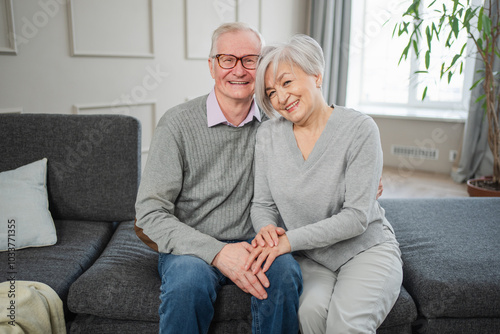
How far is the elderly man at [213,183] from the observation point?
4.29 ft

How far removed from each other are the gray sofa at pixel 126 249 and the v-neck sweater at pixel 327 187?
0.24m

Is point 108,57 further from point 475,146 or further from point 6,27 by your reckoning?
point 475,146

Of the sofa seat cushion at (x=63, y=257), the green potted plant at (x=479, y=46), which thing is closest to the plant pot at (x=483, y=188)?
the green potted plant at (x=479, y=46)

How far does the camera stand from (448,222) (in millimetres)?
1820

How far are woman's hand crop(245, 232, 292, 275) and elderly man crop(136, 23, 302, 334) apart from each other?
0.02 metres

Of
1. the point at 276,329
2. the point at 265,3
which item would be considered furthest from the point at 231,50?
the point at 265,3

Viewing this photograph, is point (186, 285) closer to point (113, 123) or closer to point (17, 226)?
point (17, 226)

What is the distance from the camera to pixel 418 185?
399cm

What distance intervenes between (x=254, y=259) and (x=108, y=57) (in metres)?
2.27

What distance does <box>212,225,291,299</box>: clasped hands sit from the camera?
50.1 inches

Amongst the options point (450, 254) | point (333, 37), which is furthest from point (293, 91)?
point (333, 37)

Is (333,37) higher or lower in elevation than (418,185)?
higher

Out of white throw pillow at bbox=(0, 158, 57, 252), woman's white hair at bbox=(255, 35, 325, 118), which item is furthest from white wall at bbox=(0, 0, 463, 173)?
woman's white hair at bbox=(255, 35, 325, 118)

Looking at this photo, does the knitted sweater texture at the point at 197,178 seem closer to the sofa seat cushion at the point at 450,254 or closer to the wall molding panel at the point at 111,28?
the sofa seat cushion at the point at 450,254
